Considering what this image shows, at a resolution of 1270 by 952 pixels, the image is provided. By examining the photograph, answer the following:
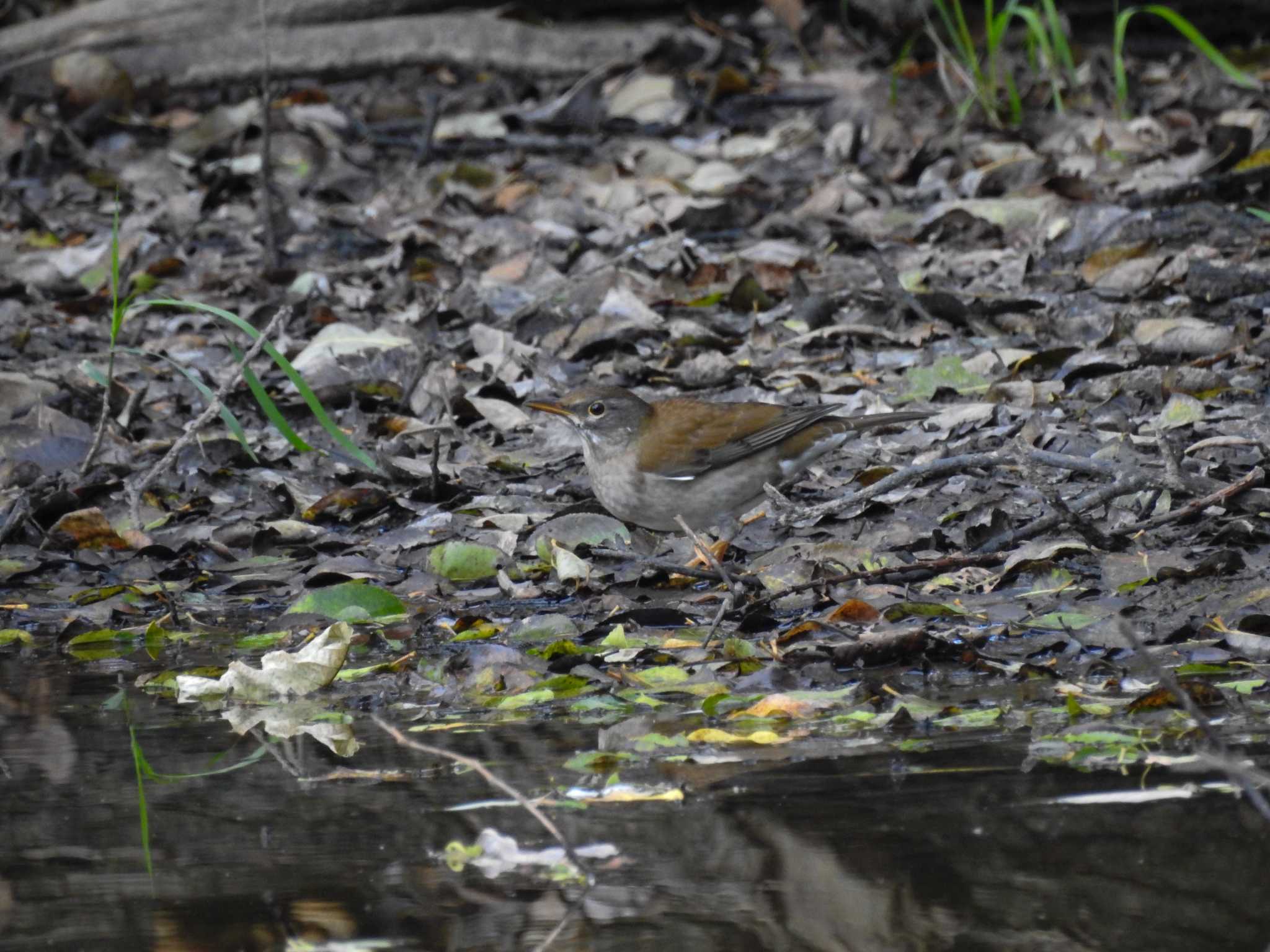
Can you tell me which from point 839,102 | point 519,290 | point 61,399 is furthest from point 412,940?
point 839,102

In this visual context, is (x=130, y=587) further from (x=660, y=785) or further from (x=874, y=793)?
(x=874, y=793)

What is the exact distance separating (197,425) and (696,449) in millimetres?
1897

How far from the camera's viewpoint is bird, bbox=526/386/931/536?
20.0ft

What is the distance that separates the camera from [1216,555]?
182 inches

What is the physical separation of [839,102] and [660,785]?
27.2ft

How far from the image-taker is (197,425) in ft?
18.4

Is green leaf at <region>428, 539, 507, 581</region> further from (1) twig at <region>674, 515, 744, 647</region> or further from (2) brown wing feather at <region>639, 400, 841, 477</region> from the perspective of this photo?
(1) twig at <region>674, 515, 744, 647</region>

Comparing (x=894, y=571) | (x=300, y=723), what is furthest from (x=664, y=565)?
(x=300, y=723)

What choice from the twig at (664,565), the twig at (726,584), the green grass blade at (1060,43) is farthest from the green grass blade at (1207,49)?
the twig at (726,584)

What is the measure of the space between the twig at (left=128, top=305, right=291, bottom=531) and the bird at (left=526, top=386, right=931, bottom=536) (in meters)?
1.34

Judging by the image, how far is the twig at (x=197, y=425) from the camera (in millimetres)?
5324

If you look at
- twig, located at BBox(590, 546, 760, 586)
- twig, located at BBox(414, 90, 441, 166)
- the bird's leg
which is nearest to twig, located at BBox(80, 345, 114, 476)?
twig, located at BBox(590, 546, 760, 586)

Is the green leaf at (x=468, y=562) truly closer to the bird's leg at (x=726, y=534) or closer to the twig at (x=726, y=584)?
the bird's leg at (x=726, y=534)

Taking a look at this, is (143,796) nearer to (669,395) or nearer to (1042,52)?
(669,395)
